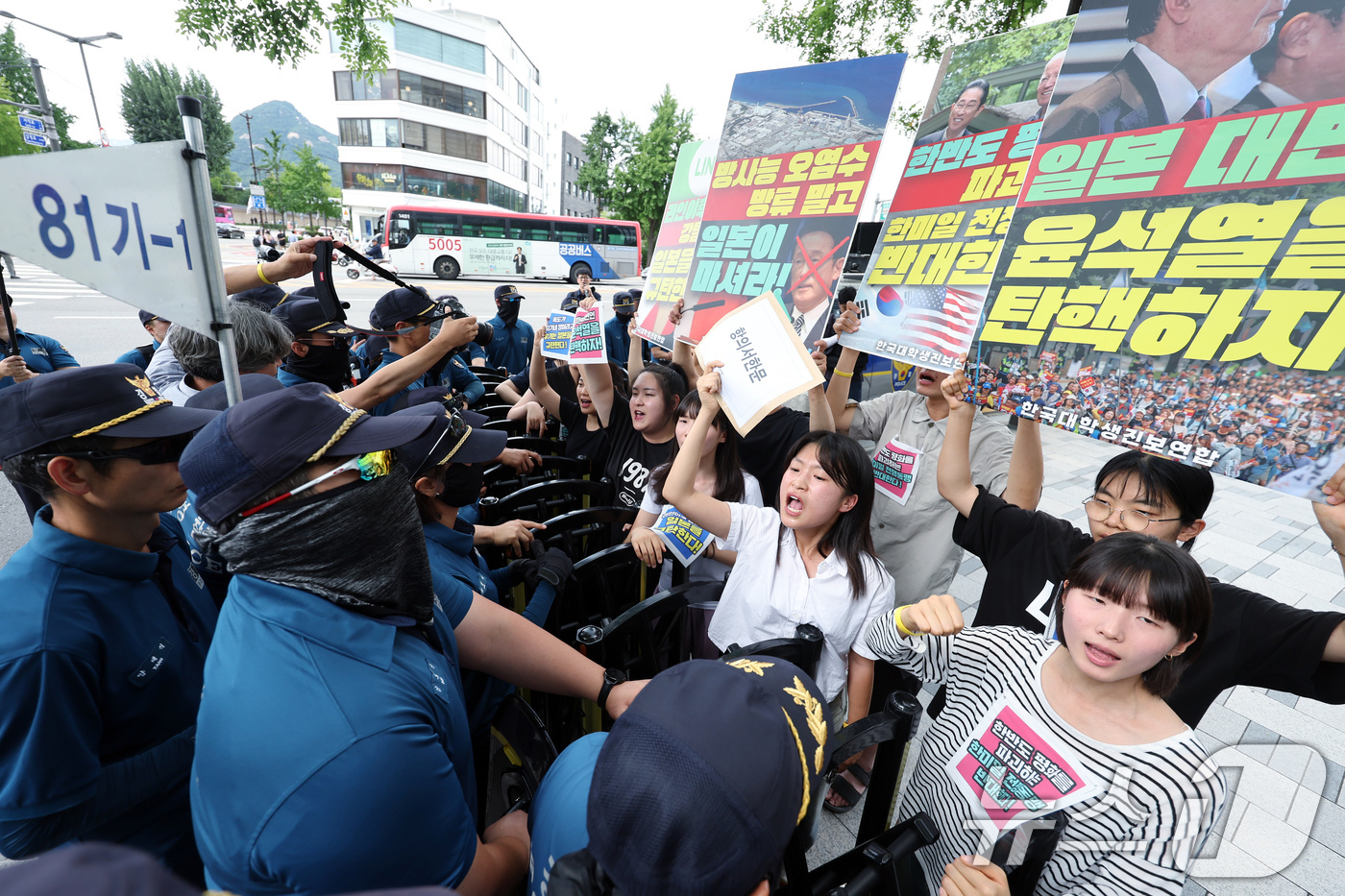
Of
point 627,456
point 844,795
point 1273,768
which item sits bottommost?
point 844,795

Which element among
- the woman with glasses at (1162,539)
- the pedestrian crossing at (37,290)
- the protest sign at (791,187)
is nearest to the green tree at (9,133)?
the pedestrian crossing at (37,290)

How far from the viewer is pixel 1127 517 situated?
172 cm

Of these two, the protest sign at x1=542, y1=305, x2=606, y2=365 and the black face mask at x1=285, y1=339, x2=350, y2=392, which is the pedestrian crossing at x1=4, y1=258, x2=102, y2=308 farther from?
the protest sign at x1=542, y1=305, x2=606, y2=365

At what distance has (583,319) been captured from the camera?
326 cm

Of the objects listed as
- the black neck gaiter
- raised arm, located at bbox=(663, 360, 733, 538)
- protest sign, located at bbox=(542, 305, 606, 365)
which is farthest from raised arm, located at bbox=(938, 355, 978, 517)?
protest sign, located at bbox=(542, 305, 606, 365)

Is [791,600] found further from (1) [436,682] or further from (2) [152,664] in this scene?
(2) [152,664]

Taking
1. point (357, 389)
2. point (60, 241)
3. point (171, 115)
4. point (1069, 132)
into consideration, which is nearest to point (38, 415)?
point (60, 241)

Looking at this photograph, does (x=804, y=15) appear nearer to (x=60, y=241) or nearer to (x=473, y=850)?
(x=60, y=241)

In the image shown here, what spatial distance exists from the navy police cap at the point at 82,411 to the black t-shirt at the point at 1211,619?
2.44m

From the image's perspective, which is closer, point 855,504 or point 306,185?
point 855,504

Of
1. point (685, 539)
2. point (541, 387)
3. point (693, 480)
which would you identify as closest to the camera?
point (693, 480)

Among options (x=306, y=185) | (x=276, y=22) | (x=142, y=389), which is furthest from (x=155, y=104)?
(x=142, y=389)

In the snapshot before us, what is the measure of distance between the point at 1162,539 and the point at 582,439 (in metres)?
2.86

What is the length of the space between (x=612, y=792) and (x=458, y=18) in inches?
1836
